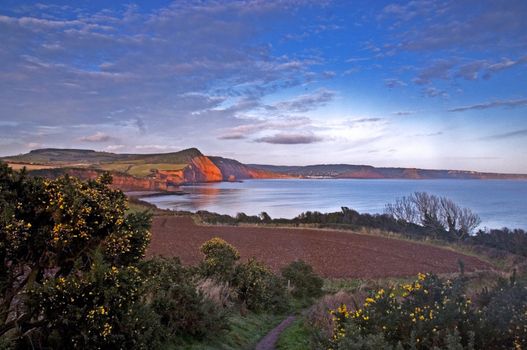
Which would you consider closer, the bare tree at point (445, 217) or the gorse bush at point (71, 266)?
the gorse bush at point (71, 266)

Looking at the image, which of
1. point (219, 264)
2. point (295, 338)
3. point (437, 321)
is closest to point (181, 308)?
point (295, 338)

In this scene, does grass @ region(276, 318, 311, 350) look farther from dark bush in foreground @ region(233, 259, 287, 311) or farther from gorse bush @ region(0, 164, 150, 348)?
gorse bush @ region(0, 164, 150, 348)

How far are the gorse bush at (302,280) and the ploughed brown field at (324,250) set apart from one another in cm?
390

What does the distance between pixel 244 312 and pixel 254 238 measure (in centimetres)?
2124

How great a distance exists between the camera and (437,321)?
4.74m

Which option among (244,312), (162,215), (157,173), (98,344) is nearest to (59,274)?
(98,344)

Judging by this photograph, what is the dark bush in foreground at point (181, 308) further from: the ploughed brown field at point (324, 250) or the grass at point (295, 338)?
the ploughed brown field at point (324, 250)

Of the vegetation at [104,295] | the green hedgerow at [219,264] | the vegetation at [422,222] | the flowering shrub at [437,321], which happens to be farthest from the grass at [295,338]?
the vegetation at [422,222]

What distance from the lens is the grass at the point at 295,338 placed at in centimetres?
873

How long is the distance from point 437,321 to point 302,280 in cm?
1183

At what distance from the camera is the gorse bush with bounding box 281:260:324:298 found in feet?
Answer: 52.9

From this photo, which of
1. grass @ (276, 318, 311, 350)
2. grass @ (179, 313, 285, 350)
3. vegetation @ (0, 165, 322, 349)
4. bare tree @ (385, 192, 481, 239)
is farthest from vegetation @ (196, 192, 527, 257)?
vegetation @ (0, 165, 322, 349)

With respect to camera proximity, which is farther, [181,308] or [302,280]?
[302,280]

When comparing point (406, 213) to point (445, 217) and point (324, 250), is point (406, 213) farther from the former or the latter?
point (324, 250)
